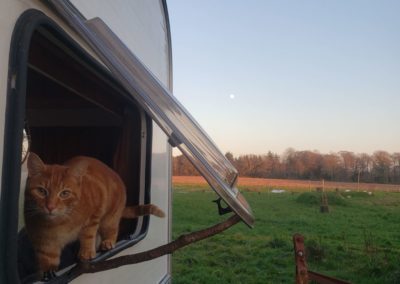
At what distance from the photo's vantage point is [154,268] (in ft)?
10.4

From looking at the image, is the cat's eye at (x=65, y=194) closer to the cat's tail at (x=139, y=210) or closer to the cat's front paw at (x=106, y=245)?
the cat's front paw at (x=106, y=245)

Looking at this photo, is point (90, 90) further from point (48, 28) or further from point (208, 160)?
point (208, 160)

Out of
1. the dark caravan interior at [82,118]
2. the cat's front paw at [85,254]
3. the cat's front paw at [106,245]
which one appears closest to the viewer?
the cat's front paw at [85,254]

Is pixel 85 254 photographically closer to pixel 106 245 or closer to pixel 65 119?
pixel 106 245

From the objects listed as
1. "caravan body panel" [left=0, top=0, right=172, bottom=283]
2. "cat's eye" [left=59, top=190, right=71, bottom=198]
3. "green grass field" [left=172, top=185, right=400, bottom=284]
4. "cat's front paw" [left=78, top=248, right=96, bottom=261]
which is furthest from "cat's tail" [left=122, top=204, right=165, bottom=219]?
"green grass field" [left=172, top=185, right=400, bottom=284]

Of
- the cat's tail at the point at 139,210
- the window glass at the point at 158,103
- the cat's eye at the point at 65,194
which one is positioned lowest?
the cat's tail at the point at 139,210

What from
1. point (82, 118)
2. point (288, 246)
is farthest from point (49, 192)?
point (288, 246)

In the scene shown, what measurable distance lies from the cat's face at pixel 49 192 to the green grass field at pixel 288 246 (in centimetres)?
482

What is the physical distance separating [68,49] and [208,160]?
0.67m

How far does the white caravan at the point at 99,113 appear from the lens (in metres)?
1.16

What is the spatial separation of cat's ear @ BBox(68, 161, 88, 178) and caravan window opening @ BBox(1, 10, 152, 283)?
0.53 feet

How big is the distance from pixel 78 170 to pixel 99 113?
1551 millimetres

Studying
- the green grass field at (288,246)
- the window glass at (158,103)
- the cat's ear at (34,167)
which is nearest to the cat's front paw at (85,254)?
the cat's ear at (34,167)

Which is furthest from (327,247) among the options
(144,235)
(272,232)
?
(144,235)
